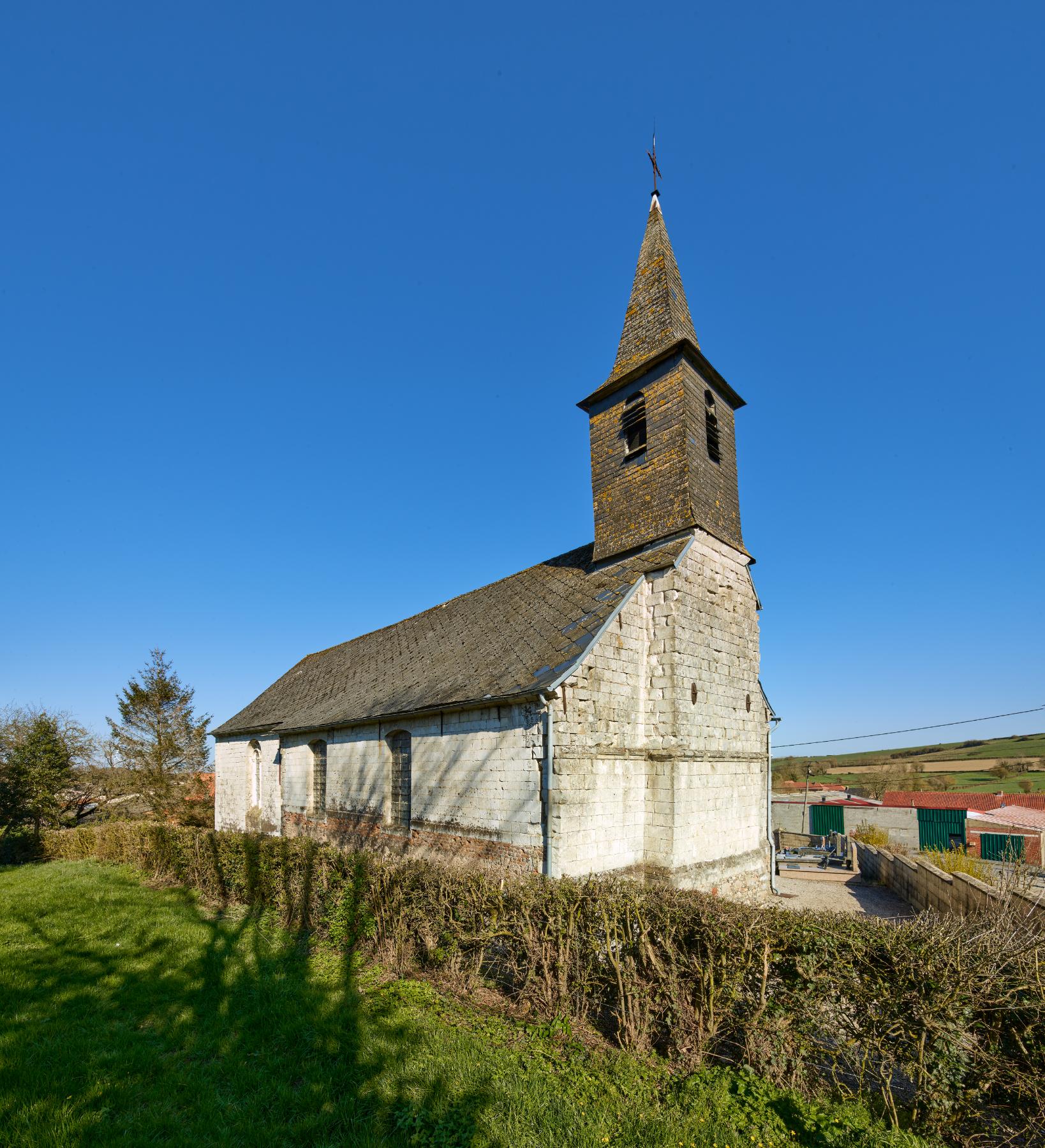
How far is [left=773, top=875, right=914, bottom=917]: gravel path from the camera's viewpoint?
1444 centimetres

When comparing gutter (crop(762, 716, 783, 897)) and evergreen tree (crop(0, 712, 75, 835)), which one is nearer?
gutter (crop(762, 716, 783, 897))

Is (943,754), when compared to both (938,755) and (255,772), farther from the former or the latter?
(255,772)

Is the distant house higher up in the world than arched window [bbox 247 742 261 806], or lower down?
lower down

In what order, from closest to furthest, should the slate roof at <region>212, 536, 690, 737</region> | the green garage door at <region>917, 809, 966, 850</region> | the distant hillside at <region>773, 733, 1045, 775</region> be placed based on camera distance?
the slate roof at <region>212, 536, 690, 737</region>, the green garage door at <region>917, 809, 966, 850</region>, the distant hillside at <region>773, 733, 1045, 775</region>

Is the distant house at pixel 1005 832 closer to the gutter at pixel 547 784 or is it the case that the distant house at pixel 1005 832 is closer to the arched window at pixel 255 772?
the gutter at pixel 547 784

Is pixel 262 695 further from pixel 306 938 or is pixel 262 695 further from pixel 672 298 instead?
pixel 672 298

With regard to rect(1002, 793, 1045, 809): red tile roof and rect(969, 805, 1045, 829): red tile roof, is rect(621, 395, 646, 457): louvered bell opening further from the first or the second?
rect(1002, 793, 1045, 809): red tile roof

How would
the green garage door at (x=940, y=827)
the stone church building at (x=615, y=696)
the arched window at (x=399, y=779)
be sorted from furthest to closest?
1. the green garage door at (x=940, y=827)
2. the arched window at (x=399, y=779)
3. the stone church building at (x=615, y=696)

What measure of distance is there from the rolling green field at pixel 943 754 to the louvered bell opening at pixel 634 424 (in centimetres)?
7165

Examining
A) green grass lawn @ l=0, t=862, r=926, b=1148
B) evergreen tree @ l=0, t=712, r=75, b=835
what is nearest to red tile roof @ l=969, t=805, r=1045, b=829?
green grass lawn @ l=0, t=862, r=926, b=1148

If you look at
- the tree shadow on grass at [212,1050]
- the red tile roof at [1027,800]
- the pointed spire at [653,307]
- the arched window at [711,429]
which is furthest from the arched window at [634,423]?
the red tile roof at [1027,800]

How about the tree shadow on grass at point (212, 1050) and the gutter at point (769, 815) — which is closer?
the tree shadow on grass at point (212, 1050)

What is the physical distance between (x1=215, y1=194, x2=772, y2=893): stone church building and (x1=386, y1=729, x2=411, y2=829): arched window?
5 centimetres

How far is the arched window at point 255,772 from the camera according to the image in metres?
20.6
